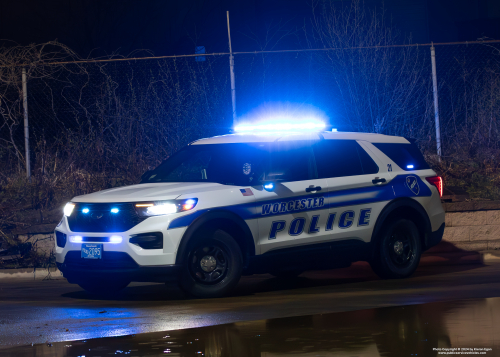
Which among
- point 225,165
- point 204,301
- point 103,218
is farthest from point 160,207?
point 225,165

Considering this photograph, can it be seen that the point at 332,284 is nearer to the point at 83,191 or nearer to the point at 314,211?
the point at 314,211

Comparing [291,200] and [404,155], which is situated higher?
[404,155]

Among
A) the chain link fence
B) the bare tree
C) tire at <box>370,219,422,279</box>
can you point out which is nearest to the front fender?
tire at <box>370,219,422,279</box>

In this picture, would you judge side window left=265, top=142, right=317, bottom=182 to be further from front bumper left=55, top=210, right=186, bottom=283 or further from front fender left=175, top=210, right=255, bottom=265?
front bumper left=55, top=210, right=186, bottom=283

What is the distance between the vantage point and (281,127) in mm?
9312

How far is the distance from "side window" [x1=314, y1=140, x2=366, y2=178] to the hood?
1433 millimetres

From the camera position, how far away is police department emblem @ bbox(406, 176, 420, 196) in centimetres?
980

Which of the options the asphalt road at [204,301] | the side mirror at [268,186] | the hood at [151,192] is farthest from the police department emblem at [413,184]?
the hood at [151,192]

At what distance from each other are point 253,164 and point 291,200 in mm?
604

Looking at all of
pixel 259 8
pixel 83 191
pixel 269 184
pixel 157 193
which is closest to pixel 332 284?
pixel 269 184

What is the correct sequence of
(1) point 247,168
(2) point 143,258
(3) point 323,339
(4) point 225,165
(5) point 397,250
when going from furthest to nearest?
(5) point 397,250
(4) point 225,165
(1) point 247,168
(2) point 143,258
(3) point 323,339

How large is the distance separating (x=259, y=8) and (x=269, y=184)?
18853 mm

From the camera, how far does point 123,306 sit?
25.8 feet

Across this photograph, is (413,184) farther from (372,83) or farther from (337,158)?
(372,83)
